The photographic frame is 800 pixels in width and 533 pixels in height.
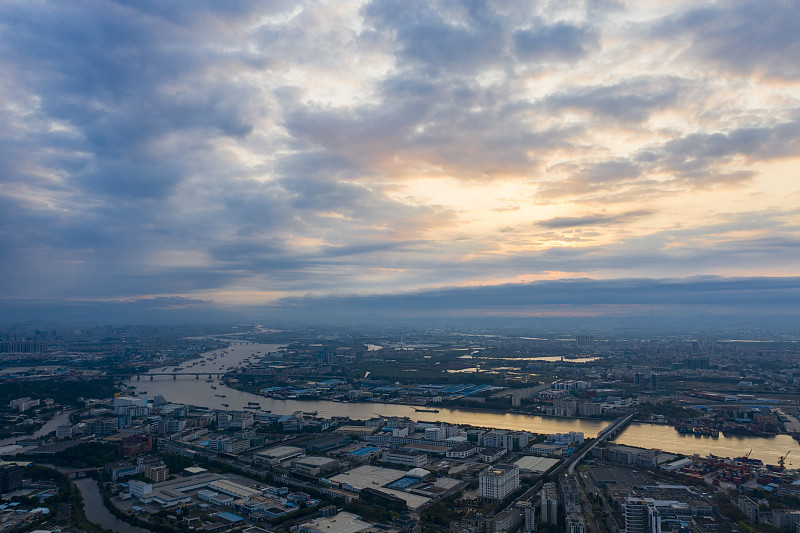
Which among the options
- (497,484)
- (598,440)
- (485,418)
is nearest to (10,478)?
(497,484)

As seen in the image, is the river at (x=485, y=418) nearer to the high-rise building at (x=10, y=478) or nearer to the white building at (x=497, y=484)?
the white building at (x=497, y=484)

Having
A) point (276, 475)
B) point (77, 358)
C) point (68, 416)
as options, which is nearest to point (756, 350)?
point (276, 475)

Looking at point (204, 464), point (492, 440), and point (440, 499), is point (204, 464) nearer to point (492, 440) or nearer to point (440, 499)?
point (440, 499)

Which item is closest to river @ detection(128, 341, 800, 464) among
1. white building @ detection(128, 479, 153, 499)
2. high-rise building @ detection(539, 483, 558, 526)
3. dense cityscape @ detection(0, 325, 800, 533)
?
dense cityscape @ detection(0, 325, 800, 533)

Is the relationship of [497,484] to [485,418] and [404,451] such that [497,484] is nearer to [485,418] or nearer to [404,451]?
[404,451]

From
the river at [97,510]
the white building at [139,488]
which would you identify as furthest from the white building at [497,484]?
the white building at [139,488]

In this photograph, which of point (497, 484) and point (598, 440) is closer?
point (497, 484)

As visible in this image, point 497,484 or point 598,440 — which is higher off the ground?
point 497,484
